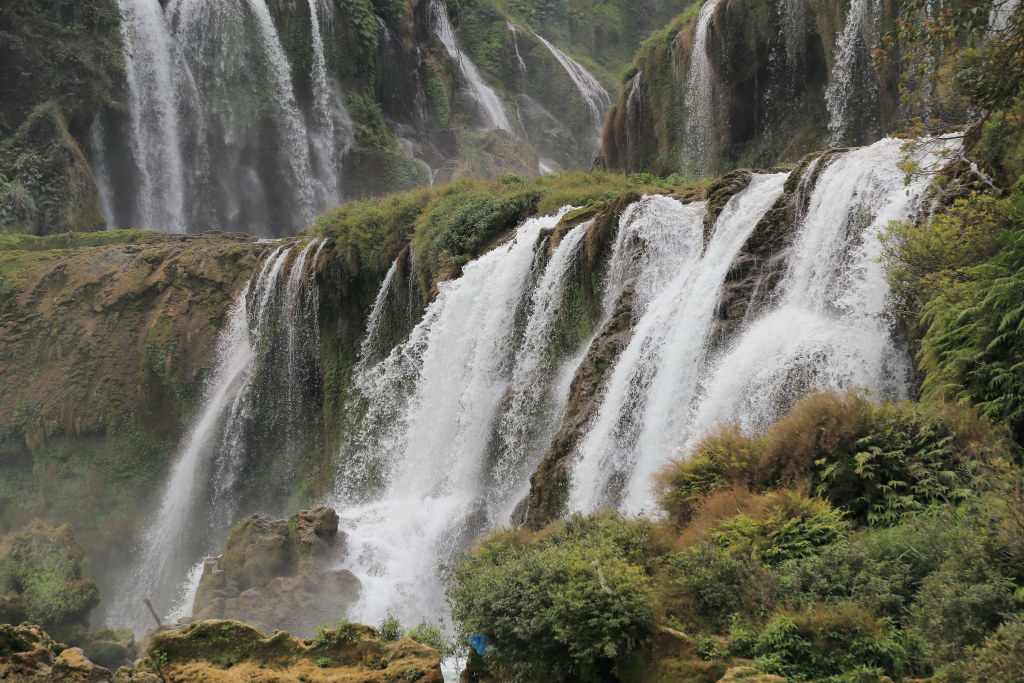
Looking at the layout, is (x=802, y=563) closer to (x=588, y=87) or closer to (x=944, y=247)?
(x=944, y=247)

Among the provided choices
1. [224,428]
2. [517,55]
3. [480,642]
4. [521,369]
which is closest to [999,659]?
[480,642]

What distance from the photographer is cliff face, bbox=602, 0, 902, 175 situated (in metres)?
19.4

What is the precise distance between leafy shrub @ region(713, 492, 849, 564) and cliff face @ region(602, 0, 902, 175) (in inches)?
582

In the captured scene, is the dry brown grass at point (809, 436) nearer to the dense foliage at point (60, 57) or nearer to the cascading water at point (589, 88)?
the dense foliage at point (60, 57)

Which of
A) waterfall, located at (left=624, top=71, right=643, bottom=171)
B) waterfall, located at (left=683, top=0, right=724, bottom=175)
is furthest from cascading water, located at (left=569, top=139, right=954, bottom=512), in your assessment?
waterfall, located at (left=624, top=71, right=643, bottom=171)

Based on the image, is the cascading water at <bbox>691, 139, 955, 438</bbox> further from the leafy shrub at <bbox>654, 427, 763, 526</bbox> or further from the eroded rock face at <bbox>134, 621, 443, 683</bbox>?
the eroded rock face at <bbox>134, 621, 443, 683</bbox>

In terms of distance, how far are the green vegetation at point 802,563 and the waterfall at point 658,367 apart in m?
1.87

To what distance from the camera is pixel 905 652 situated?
440 centimetres

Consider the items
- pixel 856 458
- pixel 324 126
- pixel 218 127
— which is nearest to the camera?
pixel 856 458

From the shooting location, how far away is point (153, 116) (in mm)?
28750

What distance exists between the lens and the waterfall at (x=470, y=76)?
37875 millimetres

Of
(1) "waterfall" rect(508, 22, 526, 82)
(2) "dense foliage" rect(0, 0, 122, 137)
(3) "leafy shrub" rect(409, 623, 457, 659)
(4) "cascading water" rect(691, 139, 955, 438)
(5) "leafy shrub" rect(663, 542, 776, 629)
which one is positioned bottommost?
(3) "leafy shrub" rect(409, 623, 457, 659)

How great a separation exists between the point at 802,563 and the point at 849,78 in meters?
18.1

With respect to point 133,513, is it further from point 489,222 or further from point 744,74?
point 744,74
